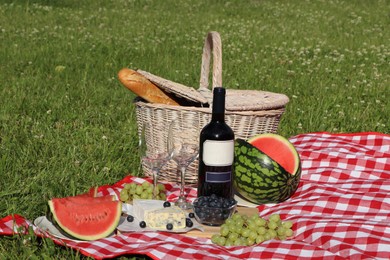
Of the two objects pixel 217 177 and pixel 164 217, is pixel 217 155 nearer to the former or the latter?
pixel 217 177

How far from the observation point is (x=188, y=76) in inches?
360

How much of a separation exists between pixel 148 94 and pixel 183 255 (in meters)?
1.75

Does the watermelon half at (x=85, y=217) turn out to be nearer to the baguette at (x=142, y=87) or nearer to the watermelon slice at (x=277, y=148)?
the baguette at (x=142, y=87)

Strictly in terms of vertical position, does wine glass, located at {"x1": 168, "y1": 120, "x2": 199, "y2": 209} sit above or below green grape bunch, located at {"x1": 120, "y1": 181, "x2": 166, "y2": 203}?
above

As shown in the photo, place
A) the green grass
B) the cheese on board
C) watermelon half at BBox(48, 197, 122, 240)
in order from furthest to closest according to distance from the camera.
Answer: the green grass
the cheese on board
watermelon half at BBox(48, 197, 122, 240)

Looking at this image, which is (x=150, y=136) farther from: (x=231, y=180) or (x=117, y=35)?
Answer: (x=117, y=35)

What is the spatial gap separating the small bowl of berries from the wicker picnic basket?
30.0 inches

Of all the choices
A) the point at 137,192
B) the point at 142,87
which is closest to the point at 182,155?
the point at 137,192

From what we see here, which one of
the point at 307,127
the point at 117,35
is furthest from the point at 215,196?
the point at 117,35

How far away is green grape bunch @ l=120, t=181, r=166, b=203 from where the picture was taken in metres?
4.97

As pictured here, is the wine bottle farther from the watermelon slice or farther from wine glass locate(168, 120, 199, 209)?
the watermelon slice

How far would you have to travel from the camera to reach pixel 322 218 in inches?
182

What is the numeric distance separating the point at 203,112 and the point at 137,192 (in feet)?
2.48

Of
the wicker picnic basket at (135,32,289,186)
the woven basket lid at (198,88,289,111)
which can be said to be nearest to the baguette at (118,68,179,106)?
the wicker picnic basket at (135,32,289,186)
